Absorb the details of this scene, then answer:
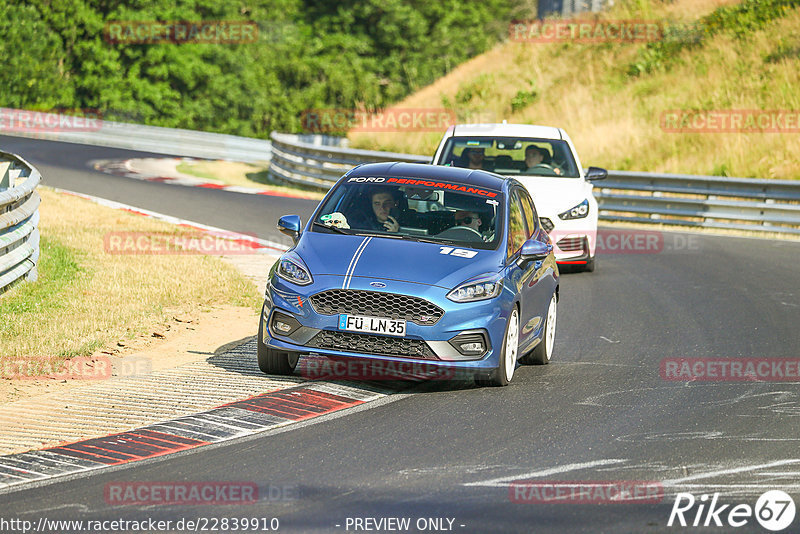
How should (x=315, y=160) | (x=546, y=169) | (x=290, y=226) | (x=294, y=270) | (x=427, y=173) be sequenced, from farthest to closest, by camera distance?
(x=315, y=160)
(x=546, y=169)
(x=427, y=173)
(x=290, y=226)
(x=294, y=270)

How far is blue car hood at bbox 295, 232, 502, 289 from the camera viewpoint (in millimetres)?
8641

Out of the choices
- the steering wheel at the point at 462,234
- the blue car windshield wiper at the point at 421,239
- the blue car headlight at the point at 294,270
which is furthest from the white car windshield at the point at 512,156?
the blue car headlight at the point at 294,270

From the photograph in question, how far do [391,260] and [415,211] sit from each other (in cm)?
101

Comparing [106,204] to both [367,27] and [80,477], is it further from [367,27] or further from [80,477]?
[367,27]

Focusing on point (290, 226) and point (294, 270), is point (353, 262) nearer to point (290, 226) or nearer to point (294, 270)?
point (294, 270)

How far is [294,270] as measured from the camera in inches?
351

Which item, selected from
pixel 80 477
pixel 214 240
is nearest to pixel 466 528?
pixel 80 477

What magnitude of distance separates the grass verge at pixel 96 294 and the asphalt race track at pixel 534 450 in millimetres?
3518

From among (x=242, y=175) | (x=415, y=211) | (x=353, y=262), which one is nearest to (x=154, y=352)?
(x=353, y=262)

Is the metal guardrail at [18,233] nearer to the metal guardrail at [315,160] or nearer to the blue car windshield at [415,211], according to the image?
the blue car windshield at [415,211]

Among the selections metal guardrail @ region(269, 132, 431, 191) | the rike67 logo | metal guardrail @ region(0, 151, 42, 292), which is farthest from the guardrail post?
metal guardrail @ region(269, 132, 431, 191)

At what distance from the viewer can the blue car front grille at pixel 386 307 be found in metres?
8.48

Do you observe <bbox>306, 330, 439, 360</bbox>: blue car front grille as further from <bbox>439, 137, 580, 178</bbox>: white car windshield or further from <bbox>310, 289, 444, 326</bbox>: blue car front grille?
<bbox>439, 137, 580, 178</bbox>: white car windshield

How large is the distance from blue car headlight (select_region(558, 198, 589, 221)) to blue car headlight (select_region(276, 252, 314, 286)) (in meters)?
7.10
